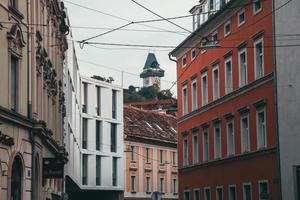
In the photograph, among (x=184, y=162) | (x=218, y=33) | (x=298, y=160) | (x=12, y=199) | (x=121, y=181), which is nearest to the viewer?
(x=12, y=199)

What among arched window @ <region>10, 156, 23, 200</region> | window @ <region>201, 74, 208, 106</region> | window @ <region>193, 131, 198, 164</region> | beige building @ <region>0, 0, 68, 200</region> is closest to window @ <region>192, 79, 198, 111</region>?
window @ <region>201, 74, 208, 106</region>

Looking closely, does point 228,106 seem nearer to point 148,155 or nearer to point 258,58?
Answer: point 258,58

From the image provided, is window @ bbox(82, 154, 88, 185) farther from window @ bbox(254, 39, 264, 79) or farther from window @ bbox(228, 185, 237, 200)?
window @ bbox(254, 39, 264, 79)

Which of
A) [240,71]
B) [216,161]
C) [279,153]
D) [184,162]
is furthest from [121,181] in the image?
[279,153]

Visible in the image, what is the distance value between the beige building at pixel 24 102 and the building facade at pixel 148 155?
5051 cm

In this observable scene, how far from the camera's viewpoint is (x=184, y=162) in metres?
53.5

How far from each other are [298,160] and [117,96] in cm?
5161

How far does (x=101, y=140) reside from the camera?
81.3m

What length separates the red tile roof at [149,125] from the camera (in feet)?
278

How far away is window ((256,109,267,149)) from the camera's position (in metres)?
37.9

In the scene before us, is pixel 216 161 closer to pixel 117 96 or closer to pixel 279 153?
pixel 279 153

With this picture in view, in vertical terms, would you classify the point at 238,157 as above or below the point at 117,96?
below

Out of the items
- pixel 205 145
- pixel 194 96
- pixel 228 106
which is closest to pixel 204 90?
pixel 194 96

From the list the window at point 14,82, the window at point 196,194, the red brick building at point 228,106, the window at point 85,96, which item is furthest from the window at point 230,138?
the window at point 85,96
